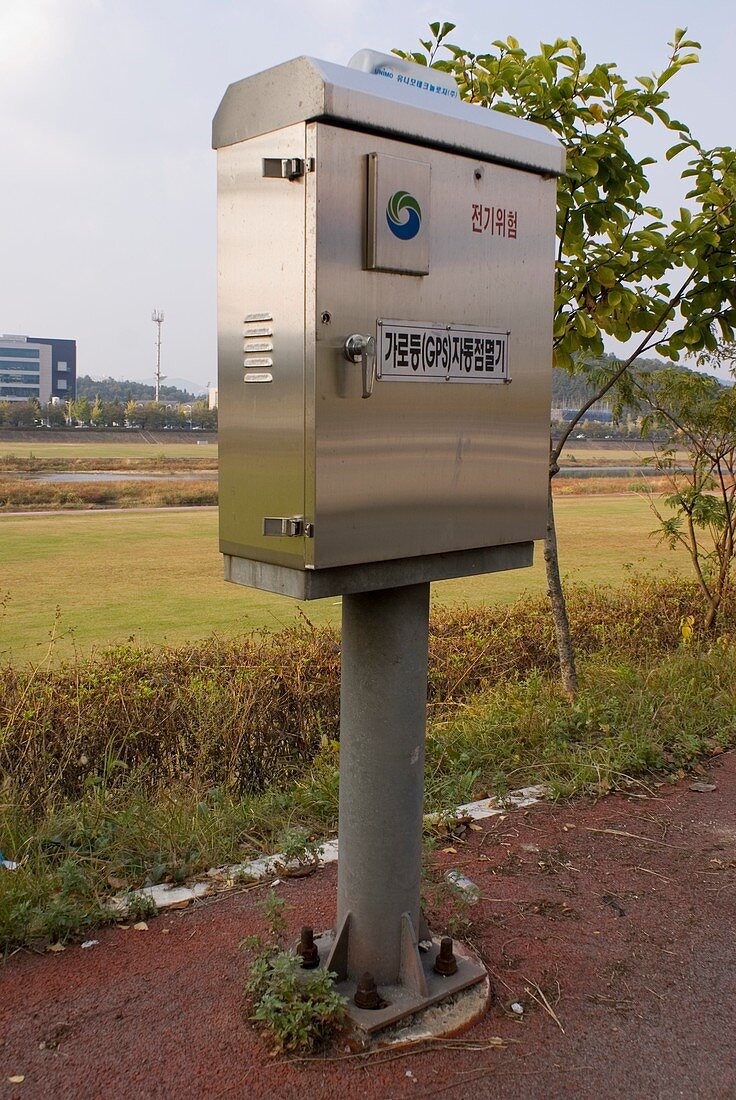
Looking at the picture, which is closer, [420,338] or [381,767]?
[420,338]

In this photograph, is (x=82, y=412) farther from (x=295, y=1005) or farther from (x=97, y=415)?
(x=295, y=1005)

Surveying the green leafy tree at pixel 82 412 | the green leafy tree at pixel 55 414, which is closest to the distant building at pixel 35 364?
the green leafy tree at pixel 55 414

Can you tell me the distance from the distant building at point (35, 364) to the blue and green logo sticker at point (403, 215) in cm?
11234

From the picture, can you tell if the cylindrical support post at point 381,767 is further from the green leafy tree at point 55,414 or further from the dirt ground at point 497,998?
the green leafy tree at point 55,414

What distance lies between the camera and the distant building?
4301 inches

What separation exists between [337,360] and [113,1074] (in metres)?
1.70

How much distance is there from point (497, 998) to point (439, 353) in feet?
5.55

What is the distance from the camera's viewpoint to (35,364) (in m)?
112

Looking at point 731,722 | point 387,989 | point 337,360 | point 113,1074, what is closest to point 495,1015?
point 387,989

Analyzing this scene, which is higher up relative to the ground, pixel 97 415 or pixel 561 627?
pixel 97 415

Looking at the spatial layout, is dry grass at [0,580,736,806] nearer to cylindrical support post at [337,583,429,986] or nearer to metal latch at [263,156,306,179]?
cylindrical support post at [337,583,429,986]

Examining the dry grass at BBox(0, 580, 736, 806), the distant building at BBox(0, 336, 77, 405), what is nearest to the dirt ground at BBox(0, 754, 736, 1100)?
the dry grass at BBox(0, 580, 736, 806)

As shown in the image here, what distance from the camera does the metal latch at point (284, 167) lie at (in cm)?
201

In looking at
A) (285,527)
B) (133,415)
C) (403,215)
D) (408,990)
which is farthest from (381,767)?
(133,415)
